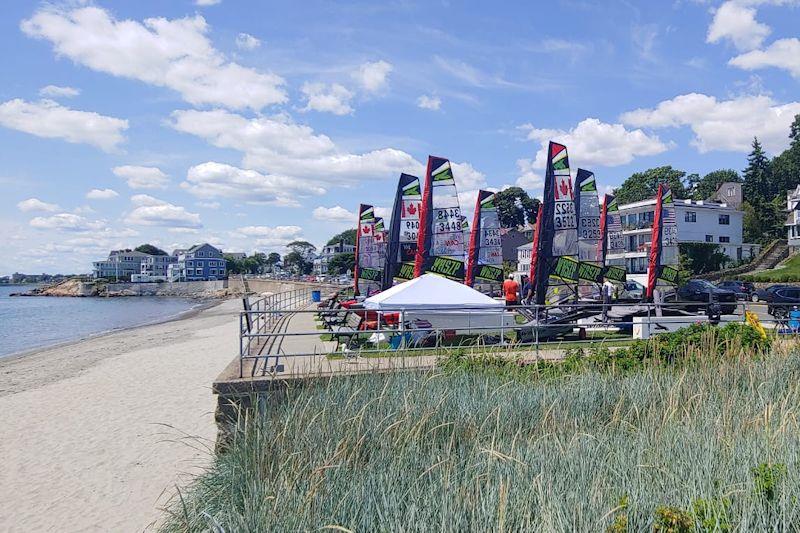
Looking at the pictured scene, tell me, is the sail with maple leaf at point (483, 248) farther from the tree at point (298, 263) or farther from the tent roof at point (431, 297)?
the tree at point (298, 263)

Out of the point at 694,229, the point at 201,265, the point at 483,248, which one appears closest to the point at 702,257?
the point at 694,229

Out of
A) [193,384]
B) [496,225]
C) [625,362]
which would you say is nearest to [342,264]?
[496,225]

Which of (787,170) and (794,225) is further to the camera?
(787,170)

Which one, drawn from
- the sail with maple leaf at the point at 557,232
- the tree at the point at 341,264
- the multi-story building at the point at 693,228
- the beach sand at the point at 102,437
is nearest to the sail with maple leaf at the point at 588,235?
the sail with maple leaf at the point at 557,232

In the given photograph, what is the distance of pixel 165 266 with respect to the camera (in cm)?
16612

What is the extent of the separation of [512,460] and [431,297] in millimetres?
9694

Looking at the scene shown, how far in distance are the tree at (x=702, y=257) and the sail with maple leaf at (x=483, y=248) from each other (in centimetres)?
3680

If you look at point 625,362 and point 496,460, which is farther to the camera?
point 625,362

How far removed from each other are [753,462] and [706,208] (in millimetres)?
62522

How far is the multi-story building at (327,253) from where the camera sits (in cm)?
13888

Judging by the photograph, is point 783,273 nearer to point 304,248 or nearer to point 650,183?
point 650,183

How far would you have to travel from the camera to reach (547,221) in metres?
20.1

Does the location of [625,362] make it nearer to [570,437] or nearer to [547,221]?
[570,437]

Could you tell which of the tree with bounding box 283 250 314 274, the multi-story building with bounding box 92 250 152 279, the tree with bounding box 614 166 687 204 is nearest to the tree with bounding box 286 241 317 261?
the tree with bounding box 283 250 314 274
